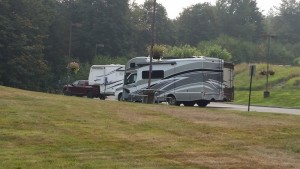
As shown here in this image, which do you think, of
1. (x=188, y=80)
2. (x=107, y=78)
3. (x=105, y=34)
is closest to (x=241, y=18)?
(x=105, y=34)

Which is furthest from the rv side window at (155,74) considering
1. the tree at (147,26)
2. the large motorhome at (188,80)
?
the tree at (147,26)

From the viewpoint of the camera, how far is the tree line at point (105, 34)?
6262cm

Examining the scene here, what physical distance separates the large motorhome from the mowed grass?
11.9 m

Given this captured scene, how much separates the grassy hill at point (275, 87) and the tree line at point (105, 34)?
17.4ft

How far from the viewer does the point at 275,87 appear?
5203 centimetres

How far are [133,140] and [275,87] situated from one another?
42.9m

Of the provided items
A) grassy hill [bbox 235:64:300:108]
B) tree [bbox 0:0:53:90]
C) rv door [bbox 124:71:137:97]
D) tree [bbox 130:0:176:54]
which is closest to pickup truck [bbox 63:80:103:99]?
rv door [bbox 124:71:137:97]

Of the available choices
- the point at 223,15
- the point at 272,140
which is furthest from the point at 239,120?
the point at 223,15

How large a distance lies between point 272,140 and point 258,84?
142 ft

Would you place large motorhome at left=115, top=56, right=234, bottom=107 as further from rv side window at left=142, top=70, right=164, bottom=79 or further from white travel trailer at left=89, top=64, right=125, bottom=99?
white travel trailer at left=89, top=64, right=125, bottom=99

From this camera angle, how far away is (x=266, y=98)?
146 feet

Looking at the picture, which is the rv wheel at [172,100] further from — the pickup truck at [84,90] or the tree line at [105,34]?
the tree line at [105,34]

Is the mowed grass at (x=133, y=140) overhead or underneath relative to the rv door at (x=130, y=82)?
underneath

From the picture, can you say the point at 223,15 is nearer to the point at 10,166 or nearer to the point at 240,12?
the point at 240,12
